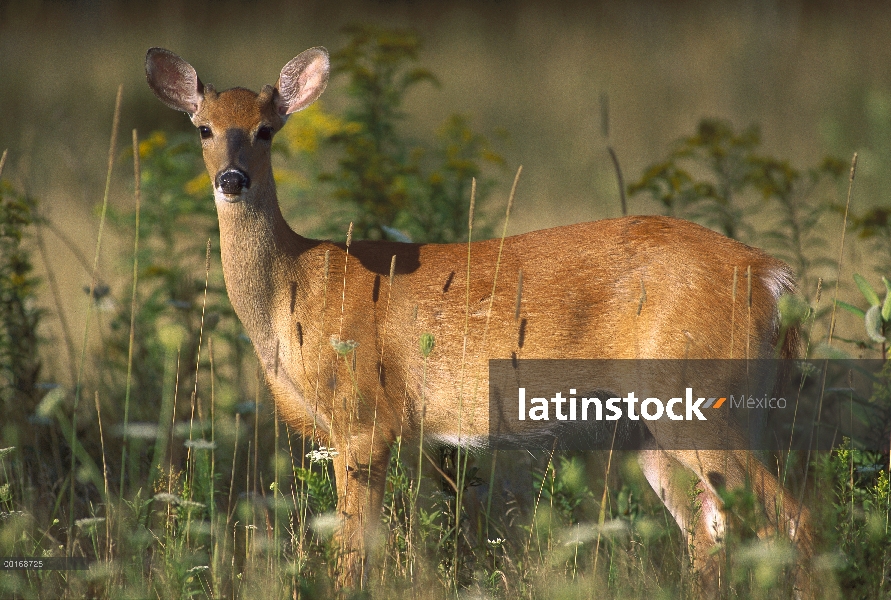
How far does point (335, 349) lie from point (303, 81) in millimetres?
1637

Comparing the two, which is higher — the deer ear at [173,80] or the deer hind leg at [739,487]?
the deer ear at [173,80]

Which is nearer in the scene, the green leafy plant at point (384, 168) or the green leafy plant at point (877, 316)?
the green leafy plant at point (877, 316)

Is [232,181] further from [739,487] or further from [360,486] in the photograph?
[739,487]

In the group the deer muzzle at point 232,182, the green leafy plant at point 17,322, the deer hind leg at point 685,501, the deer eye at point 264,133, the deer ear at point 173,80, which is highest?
the deer ear at point 173,80

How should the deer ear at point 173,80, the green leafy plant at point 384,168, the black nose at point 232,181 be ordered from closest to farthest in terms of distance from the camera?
the black nose at point 232,181 < the deer ear at point 173,80 < the green leafy plant at point 384,168

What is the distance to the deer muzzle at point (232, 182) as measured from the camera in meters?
4.21

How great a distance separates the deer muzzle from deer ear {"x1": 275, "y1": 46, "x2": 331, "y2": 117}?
2.16 feet

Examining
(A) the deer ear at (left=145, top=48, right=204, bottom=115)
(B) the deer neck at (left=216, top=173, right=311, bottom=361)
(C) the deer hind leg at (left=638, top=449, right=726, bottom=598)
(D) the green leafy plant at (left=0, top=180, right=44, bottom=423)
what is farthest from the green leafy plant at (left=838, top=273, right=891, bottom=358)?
(D) the green leafy plant at (left=0, top=180, right=44, bottom=423)

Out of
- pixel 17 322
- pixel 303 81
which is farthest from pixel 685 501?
pixel 17 322

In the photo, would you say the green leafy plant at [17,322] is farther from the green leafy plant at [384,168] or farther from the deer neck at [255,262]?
the green leafy plant at [384,168]

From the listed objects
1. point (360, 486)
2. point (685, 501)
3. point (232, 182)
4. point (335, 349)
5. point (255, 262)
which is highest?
point (232, 182)

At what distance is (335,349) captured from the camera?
3750 mm

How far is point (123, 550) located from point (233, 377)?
7.20ft

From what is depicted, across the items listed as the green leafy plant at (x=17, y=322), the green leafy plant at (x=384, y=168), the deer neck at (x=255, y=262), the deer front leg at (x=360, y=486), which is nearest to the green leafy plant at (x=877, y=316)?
the deer front leg at (x=360, y=486)
